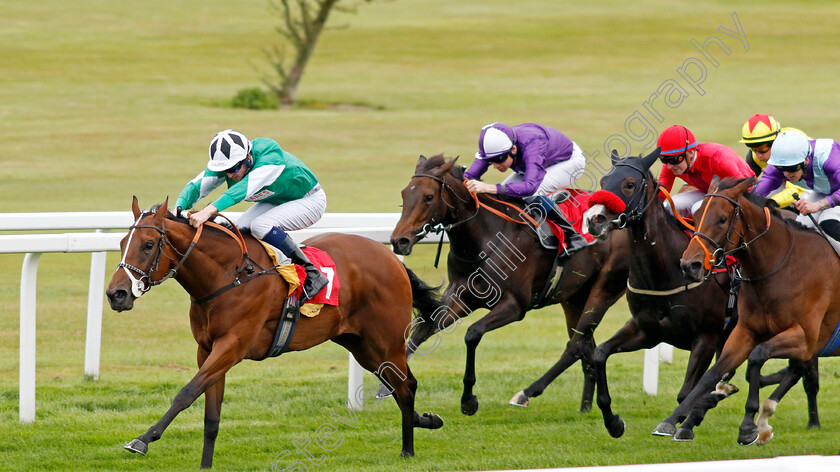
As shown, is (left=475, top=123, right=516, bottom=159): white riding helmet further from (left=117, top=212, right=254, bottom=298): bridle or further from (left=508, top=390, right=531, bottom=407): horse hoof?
(left=117, top=212, right=254, bottom=298): bridle

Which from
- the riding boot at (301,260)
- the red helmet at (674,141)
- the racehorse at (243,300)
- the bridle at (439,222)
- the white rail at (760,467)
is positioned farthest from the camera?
the bridle at (439,222)

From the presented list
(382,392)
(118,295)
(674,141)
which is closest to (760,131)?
(674,141)

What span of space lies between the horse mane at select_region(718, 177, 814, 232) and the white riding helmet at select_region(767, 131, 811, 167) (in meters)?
0.23

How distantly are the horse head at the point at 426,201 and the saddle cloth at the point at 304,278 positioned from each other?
30.7 inches

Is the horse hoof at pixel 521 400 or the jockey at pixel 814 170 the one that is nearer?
the jockey at pixel 814 170

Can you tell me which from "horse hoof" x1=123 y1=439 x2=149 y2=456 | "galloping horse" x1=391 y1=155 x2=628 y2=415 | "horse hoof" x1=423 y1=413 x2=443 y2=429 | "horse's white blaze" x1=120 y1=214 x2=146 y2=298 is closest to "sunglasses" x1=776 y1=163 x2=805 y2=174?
"galloping horse" x1=391 y1=155 x2=628 y2=415

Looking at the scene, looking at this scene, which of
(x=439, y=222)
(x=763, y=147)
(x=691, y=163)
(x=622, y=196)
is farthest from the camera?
(x=439, y=222)

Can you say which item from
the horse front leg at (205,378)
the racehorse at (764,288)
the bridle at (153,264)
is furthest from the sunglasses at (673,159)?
the horse front leg at (205,378)

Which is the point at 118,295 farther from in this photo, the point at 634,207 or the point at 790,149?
the point at 790,149

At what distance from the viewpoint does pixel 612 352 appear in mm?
6125

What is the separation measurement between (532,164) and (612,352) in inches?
57.7

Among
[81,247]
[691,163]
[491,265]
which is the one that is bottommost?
[81,247]

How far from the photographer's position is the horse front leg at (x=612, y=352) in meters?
5.98

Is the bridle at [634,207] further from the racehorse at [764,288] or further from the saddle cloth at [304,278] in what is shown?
the saddle cloth at [304,278]
